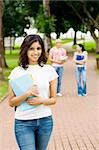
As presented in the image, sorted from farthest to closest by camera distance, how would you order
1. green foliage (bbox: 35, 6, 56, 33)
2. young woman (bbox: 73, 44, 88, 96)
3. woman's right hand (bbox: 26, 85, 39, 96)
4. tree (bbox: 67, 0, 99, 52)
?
tree (bbox: 67, 0, 99, 52) < green foliage (bbox: 35, 6, 56, 33) < young woman (bbox: 73, 44, 88, 96) < woman's right hand (bbox: 26, 85, 39, 96)

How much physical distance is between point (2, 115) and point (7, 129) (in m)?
2.06

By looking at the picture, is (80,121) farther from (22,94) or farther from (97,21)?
(97,21)

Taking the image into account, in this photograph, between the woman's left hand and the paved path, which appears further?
the paved path

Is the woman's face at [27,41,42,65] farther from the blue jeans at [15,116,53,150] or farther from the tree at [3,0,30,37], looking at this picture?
the tree at [3,0,30,37]

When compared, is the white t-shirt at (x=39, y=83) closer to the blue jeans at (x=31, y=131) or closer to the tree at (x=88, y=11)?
the blue jeans at (x=31, y=131)

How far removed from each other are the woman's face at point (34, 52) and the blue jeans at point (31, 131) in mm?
573

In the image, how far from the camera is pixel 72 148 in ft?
26.5

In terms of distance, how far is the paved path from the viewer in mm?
8438

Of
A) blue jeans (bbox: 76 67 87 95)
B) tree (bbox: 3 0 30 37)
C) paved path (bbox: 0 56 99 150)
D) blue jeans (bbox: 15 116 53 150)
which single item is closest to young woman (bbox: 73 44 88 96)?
blue jeans (bbox: 76 67 87 95)

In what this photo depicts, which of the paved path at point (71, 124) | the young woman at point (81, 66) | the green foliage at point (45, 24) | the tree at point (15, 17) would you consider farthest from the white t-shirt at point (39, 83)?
the tree at point (15, 17)

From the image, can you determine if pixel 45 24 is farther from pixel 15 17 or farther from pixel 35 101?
pixel 35 101

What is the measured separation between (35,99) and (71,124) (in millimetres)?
5594

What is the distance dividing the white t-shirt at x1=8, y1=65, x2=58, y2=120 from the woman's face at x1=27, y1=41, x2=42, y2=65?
0.22 feet

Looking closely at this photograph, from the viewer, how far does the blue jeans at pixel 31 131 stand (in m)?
4.96
